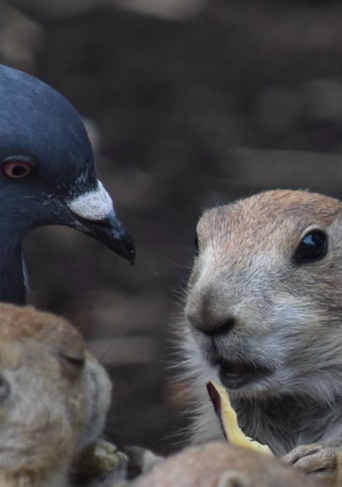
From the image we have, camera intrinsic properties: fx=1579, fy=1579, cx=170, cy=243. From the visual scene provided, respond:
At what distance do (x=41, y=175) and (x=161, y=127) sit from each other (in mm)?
6113

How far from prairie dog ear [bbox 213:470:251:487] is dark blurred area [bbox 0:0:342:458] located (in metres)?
5.06

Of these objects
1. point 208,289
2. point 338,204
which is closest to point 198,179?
point 338,204

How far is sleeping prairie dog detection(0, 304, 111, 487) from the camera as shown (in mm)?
4844

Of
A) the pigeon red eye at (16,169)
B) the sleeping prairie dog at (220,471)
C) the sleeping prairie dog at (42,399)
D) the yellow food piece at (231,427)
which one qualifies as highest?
the sleeping prairie dog at (220,471)

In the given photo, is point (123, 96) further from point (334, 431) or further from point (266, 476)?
point (266, 476)

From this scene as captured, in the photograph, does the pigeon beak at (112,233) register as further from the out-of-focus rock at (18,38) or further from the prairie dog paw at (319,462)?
the out-of-focus rock at (18,38)

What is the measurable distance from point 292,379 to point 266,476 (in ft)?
7.04

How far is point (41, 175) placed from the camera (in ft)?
22.6

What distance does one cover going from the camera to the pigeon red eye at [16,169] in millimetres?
6805

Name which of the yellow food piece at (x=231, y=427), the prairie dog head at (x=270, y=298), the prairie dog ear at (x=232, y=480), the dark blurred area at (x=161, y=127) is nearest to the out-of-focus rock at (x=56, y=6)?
the dark blurred area at (x=161, y=127)

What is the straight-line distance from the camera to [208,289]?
6172 mm

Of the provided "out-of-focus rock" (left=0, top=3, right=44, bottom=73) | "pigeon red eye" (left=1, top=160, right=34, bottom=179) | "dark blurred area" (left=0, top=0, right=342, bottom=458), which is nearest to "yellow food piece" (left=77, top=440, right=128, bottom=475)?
"pigeon red eye" (left=1, top=160, right=34, bottom=179)

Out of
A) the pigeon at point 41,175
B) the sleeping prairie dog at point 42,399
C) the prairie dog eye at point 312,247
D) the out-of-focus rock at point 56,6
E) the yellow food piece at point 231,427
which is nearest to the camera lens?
the sleeping prairie dog at point 42,399

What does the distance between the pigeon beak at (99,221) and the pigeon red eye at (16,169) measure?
24 centimetres
